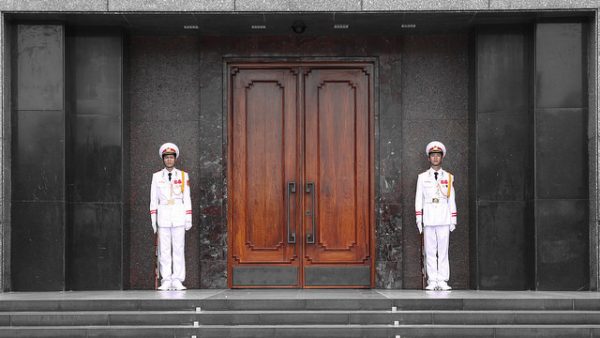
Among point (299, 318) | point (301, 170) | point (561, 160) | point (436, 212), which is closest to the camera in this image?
point (299, 318)

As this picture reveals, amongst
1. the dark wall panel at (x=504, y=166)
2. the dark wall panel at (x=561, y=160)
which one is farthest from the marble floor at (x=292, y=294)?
the dark wall panel at (x=504, y=166)

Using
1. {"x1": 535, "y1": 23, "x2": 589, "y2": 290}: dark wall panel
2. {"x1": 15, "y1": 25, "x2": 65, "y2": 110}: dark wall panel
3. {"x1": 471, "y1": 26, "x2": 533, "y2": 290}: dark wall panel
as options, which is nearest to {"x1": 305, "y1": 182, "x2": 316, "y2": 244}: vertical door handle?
{"x1": 471, "y1": 26, "x2": 533, "y2": 290}: dark wall panel

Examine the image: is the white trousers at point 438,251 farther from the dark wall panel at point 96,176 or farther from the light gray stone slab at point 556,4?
the dark wall panel at point 96,176

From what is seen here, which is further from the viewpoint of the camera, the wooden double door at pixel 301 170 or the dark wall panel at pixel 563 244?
the wooden double door at pixel 301 170

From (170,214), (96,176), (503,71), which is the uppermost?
(503,71)

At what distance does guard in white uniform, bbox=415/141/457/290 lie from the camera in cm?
1378

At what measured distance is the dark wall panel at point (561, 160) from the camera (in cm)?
1342

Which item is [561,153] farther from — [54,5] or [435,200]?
[54,5]

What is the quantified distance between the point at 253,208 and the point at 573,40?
5088 mm

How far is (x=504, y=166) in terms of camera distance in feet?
45.6

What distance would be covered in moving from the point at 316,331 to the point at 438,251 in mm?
3121

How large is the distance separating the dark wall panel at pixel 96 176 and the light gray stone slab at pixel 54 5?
2.58 feet

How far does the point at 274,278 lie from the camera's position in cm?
1438

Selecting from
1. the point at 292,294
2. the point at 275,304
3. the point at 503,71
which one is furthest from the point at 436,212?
the point at 275,304
